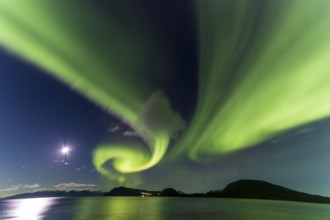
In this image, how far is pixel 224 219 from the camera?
A: 91.8 metres

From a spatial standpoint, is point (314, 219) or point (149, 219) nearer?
point (149, 219)

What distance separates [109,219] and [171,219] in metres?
22.0

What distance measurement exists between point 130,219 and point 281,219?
54061 mm

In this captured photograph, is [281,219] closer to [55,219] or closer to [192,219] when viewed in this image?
[192,219]

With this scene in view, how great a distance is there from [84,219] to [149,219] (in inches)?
953

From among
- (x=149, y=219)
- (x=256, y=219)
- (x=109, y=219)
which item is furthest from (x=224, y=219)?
(x=109, y=219)

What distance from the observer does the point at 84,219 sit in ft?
326

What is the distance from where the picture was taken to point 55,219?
353ft

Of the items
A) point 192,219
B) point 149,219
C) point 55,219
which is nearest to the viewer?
point 192,219

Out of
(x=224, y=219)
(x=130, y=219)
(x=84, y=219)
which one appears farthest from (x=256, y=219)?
(x=84, y=219)

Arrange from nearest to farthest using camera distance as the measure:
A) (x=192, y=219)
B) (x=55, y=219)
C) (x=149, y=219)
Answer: (x=192, y=219), (x=149, y=219), (x=55, y=219)

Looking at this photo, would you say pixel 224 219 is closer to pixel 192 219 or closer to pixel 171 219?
pixel 192 219

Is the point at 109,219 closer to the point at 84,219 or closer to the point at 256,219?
the point at 84,219

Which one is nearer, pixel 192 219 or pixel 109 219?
pixel 192 219
